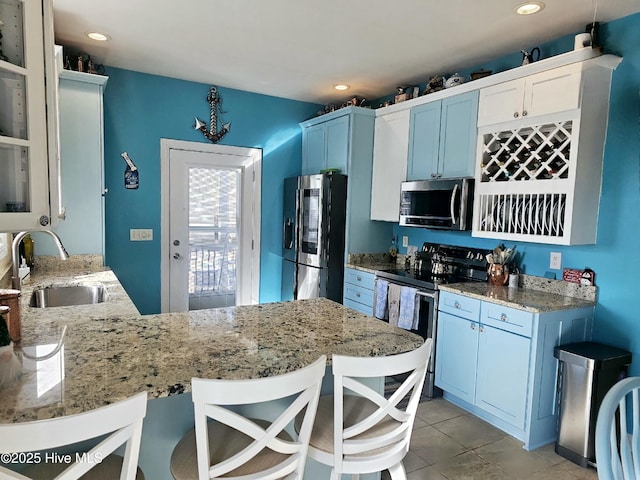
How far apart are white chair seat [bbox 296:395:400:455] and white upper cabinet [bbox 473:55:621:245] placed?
182cm

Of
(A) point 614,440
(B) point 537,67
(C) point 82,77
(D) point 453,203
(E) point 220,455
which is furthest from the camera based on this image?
(D) point 453,203

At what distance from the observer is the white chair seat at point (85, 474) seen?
1.08 m

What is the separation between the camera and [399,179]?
151 inches

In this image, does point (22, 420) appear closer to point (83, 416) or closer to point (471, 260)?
point (83, 416)

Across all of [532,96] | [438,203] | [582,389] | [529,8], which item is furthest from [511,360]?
[529,8]

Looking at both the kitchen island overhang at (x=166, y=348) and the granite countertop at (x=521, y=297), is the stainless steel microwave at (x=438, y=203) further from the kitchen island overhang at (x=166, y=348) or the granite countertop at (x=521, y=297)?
the kitchen island overhang at (x=166, y=348)

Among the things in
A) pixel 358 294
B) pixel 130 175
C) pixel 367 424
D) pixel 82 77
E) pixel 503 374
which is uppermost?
pixel 82 77

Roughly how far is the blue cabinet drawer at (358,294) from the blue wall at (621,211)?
68.1 inches

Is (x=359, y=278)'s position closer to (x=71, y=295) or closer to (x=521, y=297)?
(x=521, y=297)

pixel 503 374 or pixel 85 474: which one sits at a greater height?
pixel 85 474

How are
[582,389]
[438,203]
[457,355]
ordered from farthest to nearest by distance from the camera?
1. [438,203]
2. [457,355]
3. [582,389]

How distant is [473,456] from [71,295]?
272cm

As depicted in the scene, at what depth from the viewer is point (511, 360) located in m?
2.58

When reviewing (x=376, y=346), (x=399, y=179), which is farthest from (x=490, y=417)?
(x=399, y=179)
